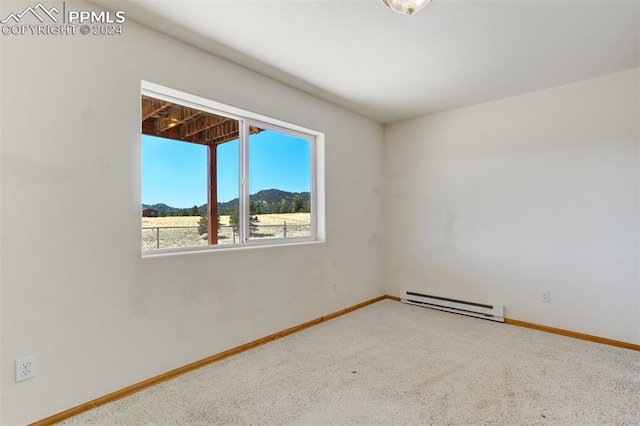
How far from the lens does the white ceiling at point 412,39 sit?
2.02m

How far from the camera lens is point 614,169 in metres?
2.94

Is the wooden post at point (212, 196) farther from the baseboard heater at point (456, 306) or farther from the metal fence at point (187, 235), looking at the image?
the baseboard heater at point (456, 306)

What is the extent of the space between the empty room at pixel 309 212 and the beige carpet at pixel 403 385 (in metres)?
0.02

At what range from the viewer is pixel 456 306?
3830 mm

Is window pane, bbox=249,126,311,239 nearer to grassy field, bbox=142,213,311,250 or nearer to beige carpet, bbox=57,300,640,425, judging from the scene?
grassy field, bbox=142,213,311,250

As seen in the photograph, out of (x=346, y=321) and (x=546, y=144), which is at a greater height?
(x=546, y=144)

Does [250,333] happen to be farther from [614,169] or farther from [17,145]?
[614,169]

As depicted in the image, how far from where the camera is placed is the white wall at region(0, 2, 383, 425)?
1729 millimetres

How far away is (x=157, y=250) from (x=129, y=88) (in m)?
1.13

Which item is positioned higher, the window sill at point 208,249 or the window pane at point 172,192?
the window pane at point 172,192

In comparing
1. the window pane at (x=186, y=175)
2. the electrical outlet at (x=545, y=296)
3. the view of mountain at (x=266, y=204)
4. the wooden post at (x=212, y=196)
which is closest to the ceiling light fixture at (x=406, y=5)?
the window pane at (x=186, y=175)

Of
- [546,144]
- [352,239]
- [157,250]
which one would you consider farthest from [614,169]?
[157,250]

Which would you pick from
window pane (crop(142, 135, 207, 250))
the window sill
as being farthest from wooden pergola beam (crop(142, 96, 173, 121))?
the window sill

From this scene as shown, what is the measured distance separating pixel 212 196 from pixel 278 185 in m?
0.75
